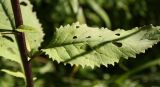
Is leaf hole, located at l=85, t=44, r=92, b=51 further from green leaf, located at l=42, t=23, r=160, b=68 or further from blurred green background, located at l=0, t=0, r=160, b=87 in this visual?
blurred green background, located at l=0, t=0, r=160, b=87

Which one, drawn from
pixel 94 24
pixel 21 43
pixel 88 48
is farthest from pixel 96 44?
pixel 94 24

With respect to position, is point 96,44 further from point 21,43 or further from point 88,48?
point 21,43

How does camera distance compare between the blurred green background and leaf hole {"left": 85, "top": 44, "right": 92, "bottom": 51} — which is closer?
leaf hole {"left": 85, "top": 44, "right": 92, "bottom": 51}

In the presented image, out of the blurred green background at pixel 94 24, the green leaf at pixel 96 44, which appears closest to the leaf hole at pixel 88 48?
the green leaf at pixel 96 44

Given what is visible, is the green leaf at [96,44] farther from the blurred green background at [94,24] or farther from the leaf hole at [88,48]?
the blurred green background at [94,24]

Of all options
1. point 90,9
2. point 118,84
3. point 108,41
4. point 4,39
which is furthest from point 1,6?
point 90,9

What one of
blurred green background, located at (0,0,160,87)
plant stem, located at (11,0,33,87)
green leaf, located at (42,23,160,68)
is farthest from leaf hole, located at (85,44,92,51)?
blurred green background, located at (0,0,160,87)
